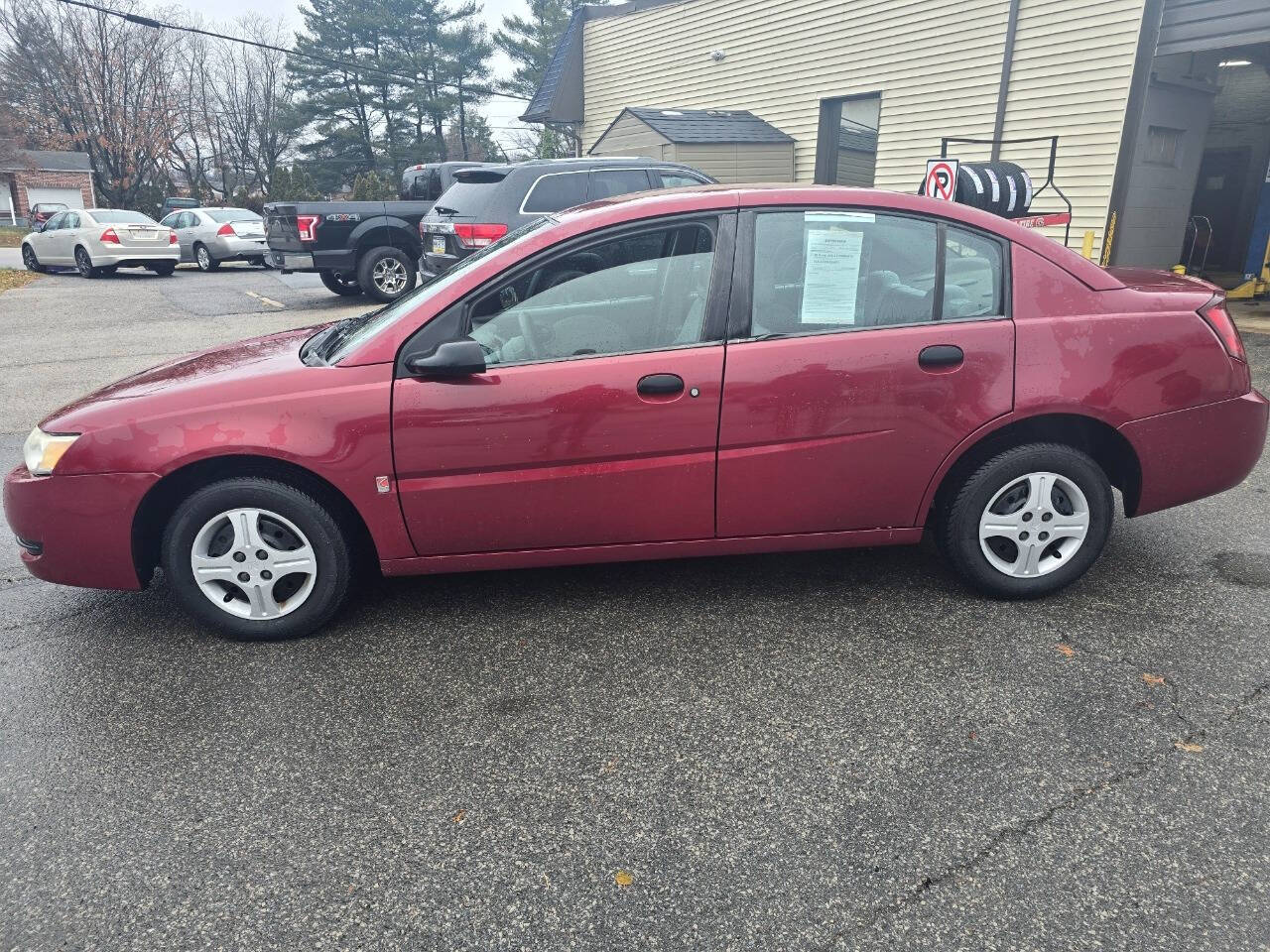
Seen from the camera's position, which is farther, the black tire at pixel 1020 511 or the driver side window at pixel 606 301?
the black tire at pixel 1020 511

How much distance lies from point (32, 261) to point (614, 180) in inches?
712

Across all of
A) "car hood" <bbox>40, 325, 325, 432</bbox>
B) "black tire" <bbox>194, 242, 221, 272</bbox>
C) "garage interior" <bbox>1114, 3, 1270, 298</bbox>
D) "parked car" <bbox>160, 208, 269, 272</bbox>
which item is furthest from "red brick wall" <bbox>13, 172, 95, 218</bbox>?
"car hood" <bbox>40, 325, 325, 432</bbox>

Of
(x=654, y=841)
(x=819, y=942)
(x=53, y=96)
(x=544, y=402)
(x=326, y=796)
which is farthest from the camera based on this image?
(x=53, y=96)

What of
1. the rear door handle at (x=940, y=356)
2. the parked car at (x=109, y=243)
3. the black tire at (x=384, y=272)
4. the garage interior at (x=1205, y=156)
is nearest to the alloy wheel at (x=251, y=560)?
the rear door handle at (x=940, y=356)

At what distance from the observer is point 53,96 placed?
1670 inches

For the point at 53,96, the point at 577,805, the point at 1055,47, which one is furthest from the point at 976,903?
the point at 53,96

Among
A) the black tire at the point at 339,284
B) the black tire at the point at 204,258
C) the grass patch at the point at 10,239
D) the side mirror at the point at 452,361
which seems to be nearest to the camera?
the side mirror at the point at 452,361

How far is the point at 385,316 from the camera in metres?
3.55

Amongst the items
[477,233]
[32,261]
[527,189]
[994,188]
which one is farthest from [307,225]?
[32,261]

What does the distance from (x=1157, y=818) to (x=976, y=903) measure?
645 millimetres

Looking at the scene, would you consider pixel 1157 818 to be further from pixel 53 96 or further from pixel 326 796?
pixel 53 96

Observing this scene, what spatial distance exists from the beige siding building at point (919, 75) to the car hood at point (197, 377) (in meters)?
10.9

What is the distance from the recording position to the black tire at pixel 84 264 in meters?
19.2

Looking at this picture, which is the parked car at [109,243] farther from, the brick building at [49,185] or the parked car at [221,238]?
the brick building at [49,185]
